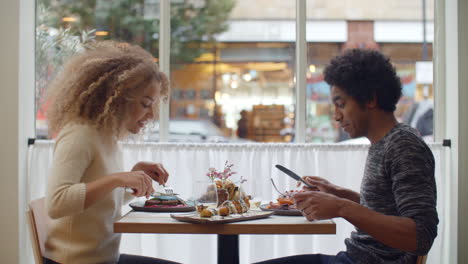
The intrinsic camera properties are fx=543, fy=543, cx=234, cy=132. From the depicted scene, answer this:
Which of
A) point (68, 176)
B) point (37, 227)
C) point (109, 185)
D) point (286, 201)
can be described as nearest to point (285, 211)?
point (286, 201)

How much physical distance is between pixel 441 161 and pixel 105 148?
7.00ft

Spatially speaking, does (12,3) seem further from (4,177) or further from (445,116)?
(445,116)

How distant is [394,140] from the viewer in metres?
1.68

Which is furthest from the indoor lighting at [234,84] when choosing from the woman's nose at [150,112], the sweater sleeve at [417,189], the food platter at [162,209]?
the sweater sleeve at [417,189]

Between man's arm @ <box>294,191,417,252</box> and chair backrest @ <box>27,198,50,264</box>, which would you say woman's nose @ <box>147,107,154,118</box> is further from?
man's arm @ <box>294,191,417,252</box>

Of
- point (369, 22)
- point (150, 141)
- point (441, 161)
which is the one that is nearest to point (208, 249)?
point (150, 141)

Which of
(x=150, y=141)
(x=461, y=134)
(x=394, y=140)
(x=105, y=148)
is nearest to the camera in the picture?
(x=394, y=140)

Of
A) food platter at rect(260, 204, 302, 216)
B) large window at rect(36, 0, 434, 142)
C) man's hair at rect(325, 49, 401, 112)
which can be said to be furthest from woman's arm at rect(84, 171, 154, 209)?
large window at rect(36, 0, 434, 142)

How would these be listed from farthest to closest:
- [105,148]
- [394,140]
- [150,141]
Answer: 1. [150,141]
2. [105,148]
3. [394,140]

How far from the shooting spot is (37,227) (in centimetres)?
184

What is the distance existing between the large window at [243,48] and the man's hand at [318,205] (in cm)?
177

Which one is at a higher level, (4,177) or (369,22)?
(369,22)

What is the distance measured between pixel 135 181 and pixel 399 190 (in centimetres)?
82

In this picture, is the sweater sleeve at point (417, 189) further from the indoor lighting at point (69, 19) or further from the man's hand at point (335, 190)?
the indoor lighting at point (69, 19)
